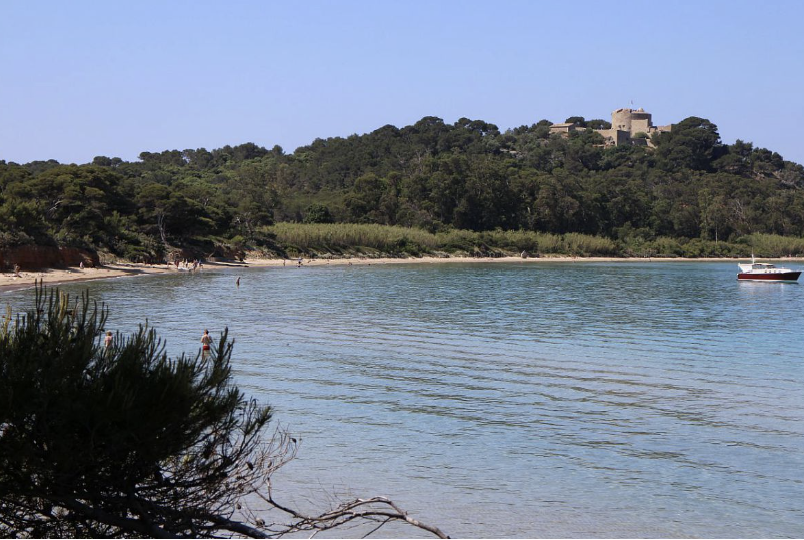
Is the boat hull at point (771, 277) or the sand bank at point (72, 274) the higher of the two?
the boat hull at point (771, 277)

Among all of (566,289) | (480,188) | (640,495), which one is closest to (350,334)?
(640,495)

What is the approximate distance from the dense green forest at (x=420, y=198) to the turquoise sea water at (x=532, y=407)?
32486 mm

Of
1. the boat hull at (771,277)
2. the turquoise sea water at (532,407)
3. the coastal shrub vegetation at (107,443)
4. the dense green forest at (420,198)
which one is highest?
the dense green forest at (420,198)

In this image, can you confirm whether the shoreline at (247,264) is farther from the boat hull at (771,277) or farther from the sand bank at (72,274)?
the boat hull at (771,277)

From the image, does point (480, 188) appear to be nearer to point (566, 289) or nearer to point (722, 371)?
point (566, 289)

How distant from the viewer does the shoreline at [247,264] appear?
53.2 m

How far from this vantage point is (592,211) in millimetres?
130375

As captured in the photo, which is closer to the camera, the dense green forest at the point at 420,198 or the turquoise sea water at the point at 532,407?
the turquoise sea water at the point at 532,407

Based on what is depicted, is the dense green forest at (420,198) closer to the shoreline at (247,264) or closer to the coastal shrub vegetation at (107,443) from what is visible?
the shoreline at (247,264)

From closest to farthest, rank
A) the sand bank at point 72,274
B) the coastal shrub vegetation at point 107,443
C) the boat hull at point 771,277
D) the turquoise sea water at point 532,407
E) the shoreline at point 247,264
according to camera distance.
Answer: the coastal shrub vegetation at point 107,443
the turquoise sea water at point 532,407
the sand bank at point 72,274
the shoreline at point 247,264
the boat hull at point 771,277

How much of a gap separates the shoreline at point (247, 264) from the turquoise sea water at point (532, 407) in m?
7.90

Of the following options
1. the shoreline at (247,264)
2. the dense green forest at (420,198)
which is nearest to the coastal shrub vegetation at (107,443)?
the shoreline at (247,264)

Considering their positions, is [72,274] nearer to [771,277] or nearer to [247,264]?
[247,264]

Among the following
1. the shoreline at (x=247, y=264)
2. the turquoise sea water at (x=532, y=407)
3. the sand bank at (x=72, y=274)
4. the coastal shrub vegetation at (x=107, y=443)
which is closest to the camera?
the coastal shrub vegetation at (x=107, y=443)
